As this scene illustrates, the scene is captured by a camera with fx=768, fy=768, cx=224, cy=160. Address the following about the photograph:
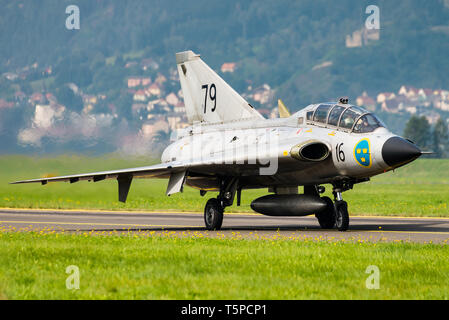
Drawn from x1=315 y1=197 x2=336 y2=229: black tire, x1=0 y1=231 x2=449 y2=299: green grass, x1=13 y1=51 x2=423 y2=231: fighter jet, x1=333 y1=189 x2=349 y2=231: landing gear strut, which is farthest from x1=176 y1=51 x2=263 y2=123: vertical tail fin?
x1=0 y1=231 x2=449 y2=299: green grass

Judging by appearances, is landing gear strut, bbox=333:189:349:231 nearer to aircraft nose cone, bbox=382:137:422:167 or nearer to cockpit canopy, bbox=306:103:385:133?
cockpit canopy, bbox=306:103:385:133

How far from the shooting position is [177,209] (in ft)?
105

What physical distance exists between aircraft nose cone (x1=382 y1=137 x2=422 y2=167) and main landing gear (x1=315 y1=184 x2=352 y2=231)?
1.95 meters

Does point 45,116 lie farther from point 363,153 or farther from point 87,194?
point 363,153

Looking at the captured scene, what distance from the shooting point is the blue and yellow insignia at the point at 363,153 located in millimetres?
17734

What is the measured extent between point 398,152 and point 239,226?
640 cm

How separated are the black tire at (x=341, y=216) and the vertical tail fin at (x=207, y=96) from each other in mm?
4506

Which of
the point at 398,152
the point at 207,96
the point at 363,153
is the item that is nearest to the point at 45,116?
the point at 207,96

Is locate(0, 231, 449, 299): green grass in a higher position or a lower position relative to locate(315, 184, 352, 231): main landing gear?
lower

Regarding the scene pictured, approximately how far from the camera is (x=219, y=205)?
20.7 m

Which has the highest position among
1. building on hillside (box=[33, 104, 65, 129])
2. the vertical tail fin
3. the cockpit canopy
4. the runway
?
building on hillside (box=[33, 104, 65, 129])

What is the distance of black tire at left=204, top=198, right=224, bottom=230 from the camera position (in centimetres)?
2050

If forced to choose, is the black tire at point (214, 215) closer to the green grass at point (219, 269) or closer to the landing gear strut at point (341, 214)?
the landing gear strut at point (341, 214)
